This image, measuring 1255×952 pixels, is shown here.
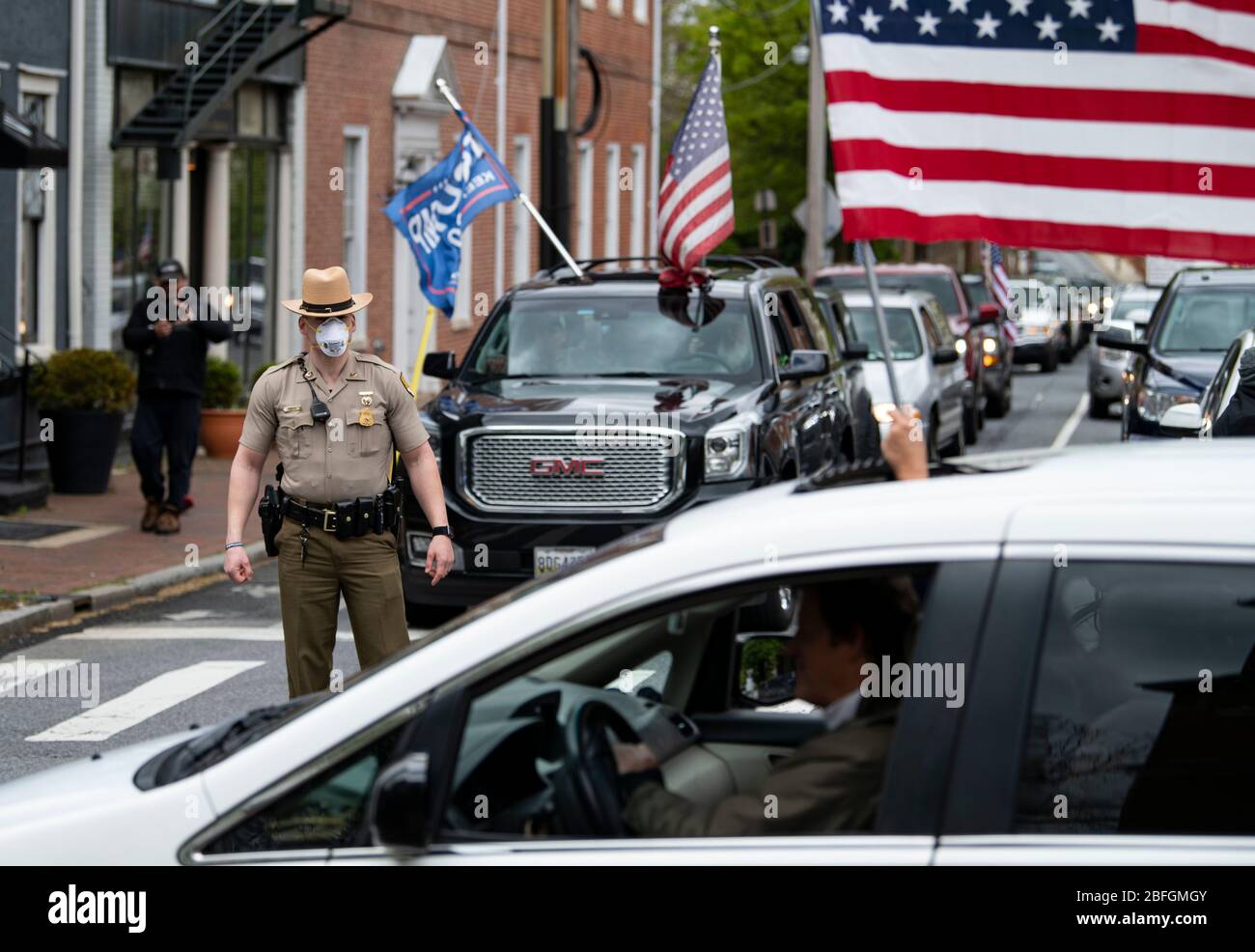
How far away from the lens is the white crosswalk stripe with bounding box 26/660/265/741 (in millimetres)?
8994

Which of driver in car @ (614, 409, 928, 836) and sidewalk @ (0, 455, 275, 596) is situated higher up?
driver in car @ (614, 409, 928, 836)

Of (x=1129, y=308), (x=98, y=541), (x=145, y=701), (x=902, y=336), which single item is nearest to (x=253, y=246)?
(x=902, y=336)

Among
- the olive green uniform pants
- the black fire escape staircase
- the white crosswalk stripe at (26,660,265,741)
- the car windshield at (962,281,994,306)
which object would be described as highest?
the black fire escape staircase

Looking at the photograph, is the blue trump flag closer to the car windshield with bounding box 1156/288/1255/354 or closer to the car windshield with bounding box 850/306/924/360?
the car windshield with bounding box 1156/288/1255/354

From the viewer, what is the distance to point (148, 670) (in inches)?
416

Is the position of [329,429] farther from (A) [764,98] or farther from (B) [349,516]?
(A) [764,98]

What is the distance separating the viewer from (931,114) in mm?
5938

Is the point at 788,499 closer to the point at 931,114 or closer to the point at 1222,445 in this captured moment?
the point at 1222,445

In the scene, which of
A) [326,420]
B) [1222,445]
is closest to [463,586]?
[326,420]

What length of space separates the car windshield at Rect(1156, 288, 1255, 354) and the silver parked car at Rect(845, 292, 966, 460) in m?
2.57

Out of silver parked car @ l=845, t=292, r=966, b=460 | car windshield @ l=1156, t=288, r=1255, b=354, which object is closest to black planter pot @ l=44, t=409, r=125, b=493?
silver parked car @ l=845, t=292, r=966, b=460

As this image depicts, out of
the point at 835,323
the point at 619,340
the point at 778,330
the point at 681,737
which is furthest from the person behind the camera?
the point at 835,323

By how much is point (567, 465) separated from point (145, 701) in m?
2.65
